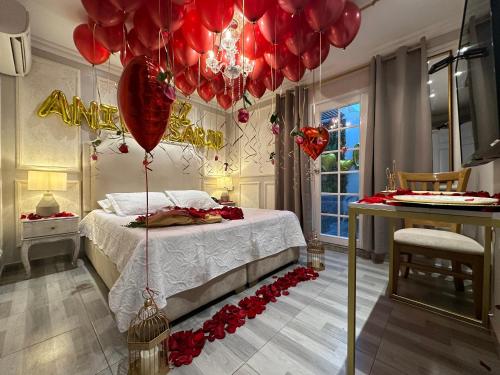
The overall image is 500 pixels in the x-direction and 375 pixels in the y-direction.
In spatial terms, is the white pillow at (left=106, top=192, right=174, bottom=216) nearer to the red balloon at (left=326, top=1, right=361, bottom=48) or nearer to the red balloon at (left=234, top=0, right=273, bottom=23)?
the red balloon at (left=234, top=0, right=273, bottom=23)

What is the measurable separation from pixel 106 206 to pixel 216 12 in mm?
2348

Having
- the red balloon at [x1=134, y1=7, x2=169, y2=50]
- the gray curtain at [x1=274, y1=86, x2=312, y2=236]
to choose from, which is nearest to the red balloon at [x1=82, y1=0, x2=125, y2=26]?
the red balloon at [x1=134, y1=7, x2=169, y2=50]

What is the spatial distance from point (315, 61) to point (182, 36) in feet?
4.06

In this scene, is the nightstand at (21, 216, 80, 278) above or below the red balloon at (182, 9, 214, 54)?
below

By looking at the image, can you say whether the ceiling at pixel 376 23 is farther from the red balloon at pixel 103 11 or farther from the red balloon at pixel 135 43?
the red balloon at pixel 103 11

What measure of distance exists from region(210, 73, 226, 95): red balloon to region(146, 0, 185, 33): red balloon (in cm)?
70

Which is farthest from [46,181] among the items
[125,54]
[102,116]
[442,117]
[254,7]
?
[442,117]

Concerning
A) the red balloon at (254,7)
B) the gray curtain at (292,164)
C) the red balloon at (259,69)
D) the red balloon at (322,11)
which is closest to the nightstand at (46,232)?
the red balloon at (259,69)

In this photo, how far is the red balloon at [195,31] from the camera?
5.49ft

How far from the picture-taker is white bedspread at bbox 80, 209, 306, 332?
120 centimetres

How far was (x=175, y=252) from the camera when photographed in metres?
1.38

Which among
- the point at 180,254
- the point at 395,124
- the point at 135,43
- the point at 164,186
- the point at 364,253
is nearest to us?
the point at 180,254

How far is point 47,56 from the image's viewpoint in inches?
101

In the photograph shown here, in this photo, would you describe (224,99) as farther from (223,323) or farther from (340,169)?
(223,323)
